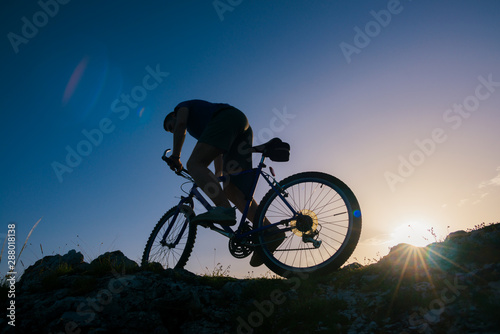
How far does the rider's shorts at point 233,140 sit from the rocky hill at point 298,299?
Answer: 1.50m

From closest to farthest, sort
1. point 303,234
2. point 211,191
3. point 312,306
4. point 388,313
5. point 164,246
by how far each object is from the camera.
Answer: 1. point 388,313
2. point 312,306
3. point 303,234
4. point 211,191
5. point 164,246

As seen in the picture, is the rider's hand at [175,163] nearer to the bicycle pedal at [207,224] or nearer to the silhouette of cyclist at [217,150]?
the silhouette of cyclist at [217,150]

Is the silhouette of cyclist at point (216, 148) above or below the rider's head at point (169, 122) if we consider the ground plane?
below

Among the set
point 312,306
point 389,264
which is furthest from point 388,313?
point 389,264

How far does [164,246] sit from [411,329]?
3.78m

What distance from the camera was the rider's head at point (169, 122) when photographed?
177 inches

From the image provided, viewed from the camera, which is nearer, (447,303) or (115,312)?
(447,303)

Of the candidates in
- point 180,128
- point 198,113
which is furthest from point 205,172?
point 198,113

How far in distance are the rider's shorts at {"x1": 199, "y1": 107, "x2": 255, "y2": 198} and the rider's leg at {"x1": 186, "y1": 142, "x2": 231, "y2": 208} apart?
4.3 inches

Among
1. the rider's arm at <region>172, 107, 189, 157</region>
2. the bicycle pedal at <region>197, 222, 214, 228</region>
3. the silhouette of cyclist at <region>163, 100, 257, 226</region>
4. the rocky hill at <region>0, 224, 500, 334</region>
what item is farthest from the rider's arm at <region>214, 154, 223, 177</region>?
the rocky hill at <region>0, 224, 500, 334</region>

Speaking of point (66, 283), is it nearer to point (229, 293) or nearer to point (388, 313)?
point (229, 293)

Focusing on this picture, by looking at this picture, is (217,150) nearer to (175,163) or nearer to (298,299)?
(175,163)

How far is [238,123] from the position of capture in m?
3.97

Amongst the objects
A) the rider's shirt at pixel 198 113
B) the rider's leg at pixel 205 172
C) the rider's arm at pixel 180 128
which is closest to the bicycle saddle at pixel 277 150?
the rider's leg at pixel 205 172
